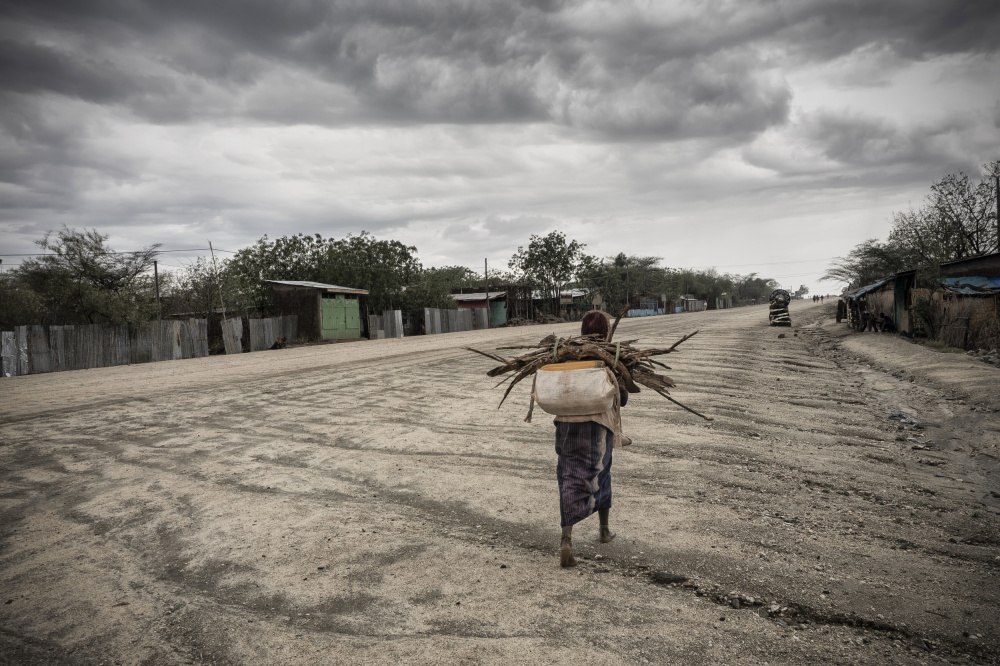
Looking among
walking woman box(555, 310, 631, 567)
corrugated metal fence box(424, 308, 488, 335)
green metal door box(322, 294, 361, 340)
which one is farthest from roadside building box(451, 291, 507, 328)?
walking woman box(555, 310, 631, 567)

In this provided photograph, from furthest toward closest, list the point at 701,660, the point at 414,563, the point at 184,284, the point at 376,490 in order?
the point at 184,284
the point at 376,490
the point at 414,563
the point at 701,660

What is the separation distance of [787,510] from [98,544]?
5190mm

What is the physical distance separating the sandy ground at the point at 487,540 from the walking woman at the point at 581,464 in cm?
32

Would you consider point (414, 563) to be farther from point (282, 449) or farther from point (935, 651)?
point (282, 449)

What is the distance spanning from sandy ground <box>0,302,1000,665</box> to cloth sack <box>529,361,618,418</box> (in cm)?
101

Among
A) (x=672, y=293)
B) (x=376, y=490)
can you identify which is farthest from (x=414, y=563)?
(x=672, y=293)

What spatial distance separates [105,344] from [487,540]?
65.0 feet

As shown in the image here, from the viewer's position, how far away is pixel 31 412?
29.9ft

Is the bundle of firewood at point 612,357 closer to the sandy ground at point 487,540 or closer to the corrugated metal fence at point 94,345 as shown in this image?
the sandy ground at point 487,540

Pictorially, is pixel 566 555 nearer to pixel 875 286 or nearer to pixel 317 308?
pixel 875 286

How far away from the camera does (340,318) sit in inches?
1185

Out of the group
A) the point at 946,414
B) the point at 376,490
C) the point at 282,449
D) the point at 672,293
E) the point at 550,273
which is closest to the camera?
the point at 376,490

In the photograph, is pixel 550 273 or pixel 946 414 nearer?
pixel 946 414

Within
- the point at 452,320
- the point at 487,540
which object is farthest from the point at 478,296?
the point at 487,540
